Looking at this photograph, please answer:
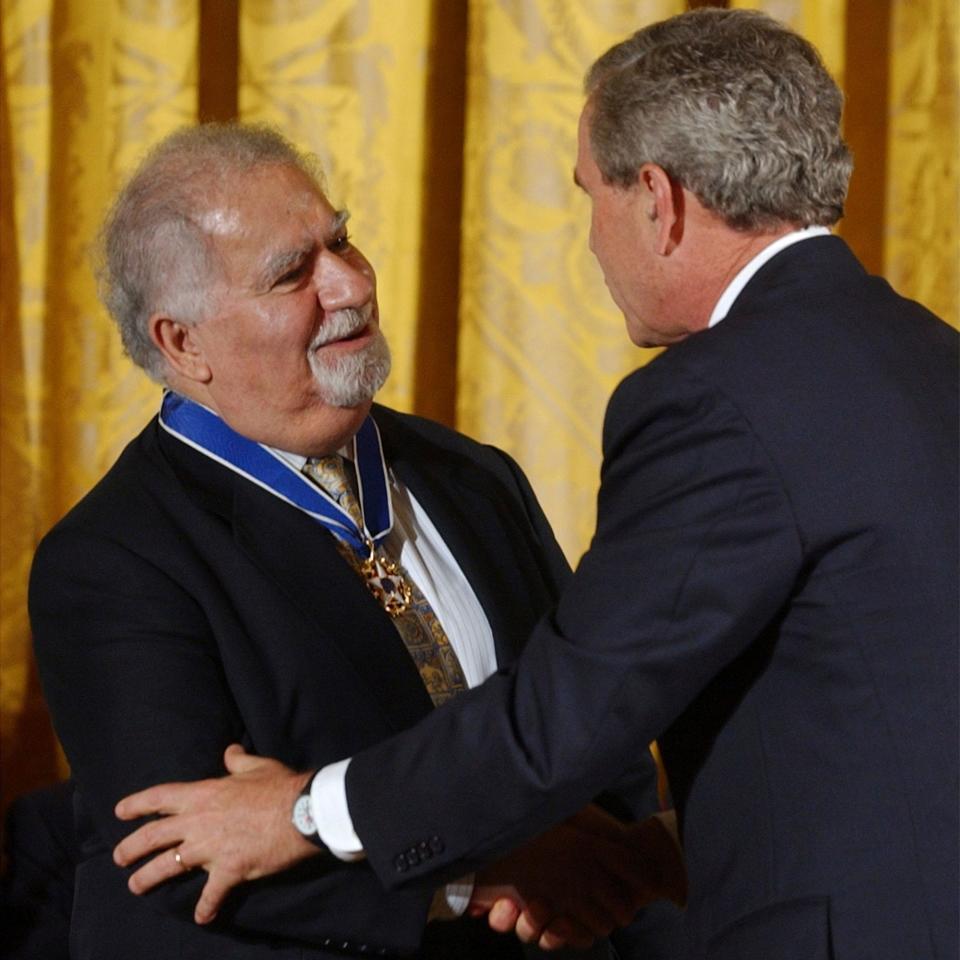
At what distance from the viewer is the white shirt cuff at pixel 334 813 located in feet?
5.08

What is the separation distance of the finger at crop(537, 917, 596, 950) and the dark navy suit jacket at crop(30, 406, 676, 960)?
0.36 feet

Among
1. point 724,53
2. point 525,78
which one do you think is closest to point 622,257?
point 724,53

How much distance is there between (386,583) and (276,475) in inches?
7.4

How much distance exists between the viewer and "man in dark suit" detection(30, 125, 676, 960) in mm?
1678

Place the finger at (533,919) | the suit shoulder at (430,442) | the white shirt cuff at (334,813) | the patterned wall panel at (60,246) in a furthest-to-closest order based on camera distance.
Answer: the patterned wall panel at (60,246) < the suit shoulder at (430,442) < the finger at (533,919) < the white shirt cuff at (334,813)

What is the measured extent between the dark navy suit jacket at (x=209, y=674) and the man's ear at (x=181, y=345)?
9 cm

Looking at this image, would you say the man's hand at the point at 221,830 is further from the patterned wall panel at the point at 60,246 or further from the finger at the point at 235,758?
the patterned wall panel at the point at 60,246

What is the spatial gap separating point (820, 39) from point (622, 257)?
143 centimetres

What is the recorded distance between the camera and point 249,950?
1.71 meters

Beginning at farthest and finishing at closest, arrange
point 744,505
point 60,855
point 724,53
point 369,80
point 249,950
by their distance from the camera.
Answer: point 369,80 → point 60,855 → point 249,950 → point 724,53 → point 744,505

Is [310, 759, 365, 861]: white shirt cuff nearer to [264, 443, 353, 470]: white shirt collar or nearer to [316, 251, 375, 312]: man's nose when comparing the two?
[264, 443, 353, 470]: white shirt collar

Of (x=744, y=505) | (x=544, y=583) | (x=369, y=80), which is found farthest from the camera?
(x=369, y=80)

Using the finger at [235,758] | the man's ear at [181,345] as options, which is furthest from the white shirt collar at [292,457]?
the finger at [235,758]

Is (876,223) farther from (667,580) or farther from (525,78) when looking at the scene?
(667,580)
